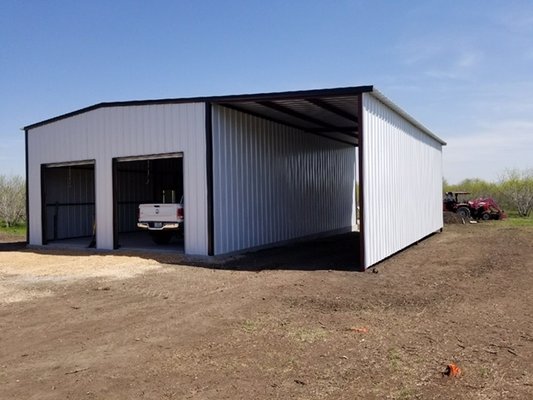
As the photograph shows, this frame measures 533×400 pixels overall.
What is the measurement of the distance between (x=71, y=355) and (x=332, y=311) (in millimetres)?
3830

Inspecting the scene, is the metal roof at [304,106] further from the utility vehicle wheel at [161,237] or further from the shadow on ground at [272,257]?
the utility vehicle wheel at [161,237]

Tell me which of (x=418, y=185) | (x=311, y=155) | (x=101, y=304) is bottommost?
(x=101, y=304)

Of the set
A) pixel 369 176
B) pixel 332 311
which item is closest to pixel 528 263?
pixel 369 176

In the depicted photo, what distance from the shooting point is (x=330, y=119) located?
18062 millimetres

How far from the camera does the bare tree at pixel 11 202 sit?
2994cm

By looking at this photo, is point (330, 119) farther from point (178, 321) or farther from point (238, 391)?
point (238, 391)

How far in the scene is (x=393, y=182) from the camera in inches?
592

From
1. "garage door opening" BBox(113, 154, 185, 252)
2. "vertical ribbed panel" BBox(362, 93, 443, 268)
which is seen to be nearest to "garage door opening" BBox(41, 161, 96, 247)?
"garage door opening" BBox(113, 154, 185, 252)

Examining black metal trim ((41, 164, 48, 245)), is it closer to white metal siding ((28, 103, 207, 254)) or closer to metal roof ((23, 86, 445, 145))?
white metal siding ((28, 103, 207, 254))

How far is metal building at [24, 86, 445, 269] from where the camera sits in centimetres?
1364

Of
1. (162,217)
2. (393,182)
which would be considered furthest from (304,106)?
(162,217)

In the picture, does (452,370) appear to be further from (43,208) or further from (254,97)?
(43,208)

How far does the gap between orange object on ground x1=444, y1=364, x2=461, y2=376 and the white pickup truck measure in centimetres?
1116

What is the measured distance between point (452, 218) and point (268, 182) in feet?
54.8
